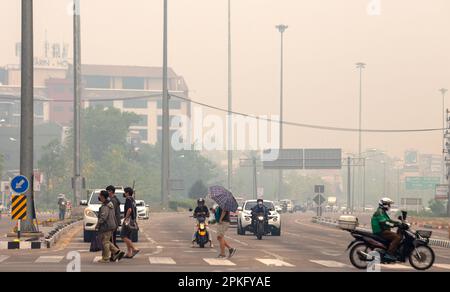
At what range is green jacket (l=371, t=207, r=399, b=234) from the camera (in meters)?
26.4

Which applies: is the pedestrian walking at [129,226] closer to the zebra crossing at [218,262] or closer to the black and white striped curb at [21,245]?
the zebra crossing at [218,262]

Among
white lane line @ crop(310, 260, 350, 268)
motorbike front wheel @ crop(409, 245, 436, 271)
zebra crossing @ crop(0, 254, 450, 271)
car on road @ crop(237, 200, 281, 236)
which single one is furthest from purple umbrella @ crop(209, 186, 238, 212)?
car on road @ crop(237, 200, 281, 236)

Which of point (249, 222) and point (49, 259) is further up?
point (49, 259)

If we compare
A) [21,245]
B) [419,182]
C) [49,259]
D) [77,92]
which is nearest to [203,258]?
[49,259]

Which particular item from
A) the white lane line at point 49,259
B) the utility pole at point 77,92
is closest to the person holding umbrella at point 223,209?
the white lane line at point 49,259

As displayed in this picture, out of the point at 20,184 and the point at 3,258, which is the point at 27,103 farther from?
the point at 3,258

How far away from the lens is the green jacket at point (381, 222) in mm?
26391

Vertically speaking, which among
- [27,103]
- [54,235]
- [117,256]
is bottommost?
[54,235]

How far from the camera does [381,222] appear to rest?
26.4 m

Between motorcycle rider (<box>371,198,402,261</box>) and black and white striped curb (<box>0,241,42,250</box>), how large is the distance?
12.7 metres

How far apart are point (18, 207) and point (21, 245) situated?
1886 mm

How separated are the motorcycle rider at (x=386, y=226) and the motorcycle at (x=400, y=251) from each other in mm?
93

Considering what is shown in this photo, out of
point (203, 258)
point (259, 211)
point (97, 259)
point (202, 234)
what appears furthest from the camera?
point (259, 211)
